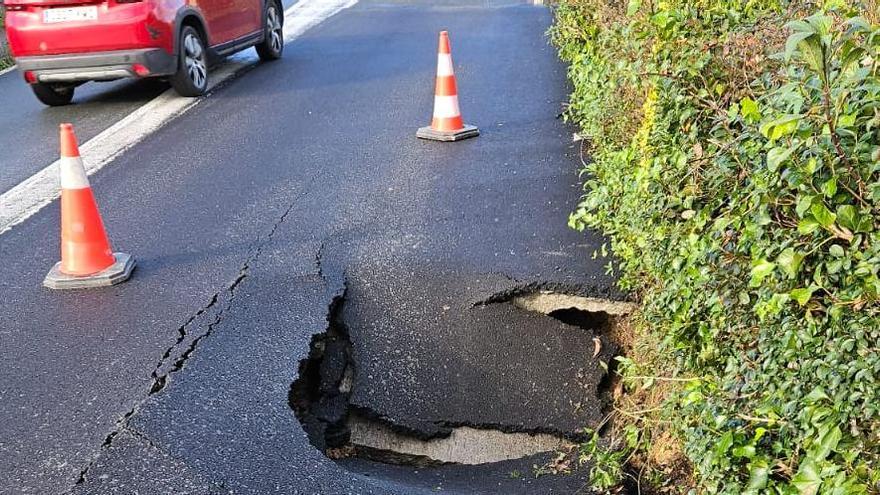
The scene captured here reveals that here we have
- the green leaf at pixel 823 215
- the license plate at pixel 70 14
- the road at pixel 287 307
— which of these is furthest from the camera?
the license plate at pixel 70 14

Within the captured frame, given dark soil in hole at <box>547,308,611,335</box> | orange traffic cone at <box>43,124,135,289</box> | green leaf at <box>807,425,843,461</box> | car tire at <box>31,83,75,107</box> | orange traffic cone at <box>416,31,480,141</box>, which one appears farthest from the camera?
car tire at <box>31,83,75,107</box>

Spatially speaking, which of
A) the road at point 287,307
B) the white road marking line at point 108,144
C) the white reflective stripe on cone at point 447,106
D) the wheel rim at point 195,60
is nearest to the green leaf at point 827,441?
the road at point 287,307

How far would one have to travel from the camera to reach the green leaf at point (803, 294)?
2303mm

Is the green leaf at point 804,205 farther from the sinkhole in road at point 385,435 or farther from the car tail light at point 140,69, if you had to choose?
the car tail light at point 140,69

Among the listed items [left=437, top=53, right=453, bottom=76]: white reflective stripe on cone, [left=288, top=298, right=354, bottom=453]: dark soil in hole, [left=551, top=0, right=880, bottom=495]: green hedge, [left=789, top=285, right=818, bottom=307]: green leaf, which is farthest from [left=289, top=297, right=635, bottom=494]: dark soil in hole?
[left=437, top=53, right=453, bottom=76]: white reflective stripe on cone

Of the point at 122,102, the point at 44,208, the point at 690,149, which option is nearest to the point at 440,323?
the point at 690,149

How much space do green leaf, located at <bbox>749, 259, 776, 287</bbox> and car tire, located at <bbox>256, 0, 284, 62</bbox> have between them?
9463 mm

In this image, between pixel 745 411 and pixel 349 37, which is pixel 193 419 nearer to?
pixel 745 411

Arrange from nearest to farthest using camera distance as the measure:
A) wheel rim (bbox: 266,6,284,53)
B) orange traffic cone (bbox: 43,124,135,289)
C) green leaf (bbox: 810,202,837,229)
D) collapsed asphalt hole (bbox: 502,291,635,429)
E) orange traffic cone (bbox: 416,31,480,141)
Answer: green leaf (bbox: 810,202,837,229)
collapsed asphalt hole (bbox: 502,291,635,429)
orange traffic cone (bbox: 43,124,135,289)
orange traffic cone (bbox: 416,31,480,141)
wheel rim (bbox: 266,6,284,53)

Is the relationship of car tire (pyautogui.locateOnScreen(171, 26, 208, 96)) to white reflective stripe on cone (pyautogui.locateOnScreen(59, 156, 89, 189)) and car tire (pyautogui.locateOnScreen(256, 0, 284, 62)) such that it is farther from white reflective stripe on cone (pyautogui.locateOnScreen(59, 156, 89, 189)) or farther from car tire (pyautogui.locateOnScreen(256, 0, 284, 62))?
white reflective stripe on cone (pyautogui.locateOnScreen(59, 156, 89, 189))

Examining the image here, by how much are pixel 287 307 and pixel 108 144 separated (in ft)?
13.1

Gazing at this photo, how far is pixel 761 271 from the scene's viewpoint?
7.91ft

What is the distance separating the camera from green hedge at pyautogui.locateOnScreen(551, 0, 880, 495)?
7.20 ft

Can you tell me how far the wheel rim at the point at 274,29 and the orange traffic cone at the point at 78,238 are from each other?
6625 millimetres
